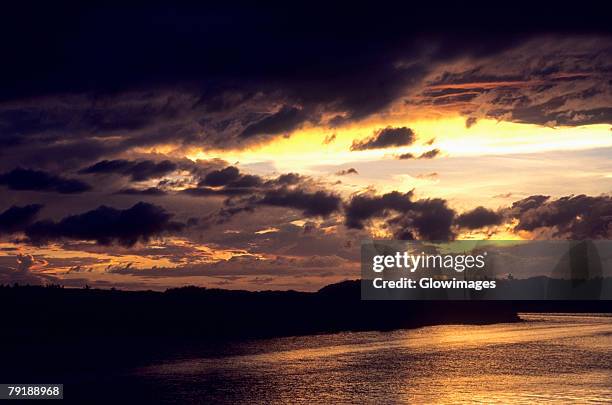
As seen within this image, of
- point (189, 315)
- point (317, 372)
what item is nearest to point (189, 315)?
point (189, 315)

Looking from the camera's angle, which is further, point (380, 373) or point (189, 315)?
point (189, 315)

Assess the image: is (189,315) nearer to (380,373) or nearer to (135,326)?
(135,326)

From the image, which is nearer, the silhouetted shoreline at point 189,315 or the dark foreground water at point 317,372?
the dark foreground water at point 317,372

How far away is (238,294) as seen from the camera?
187375 millimetres

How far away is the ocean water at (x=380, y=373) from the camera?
207ft

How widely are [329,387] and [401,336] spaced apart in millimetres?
72840

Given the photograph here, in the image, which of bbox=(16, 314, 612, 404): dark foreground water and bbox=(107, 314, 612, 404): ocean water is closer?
bbox=(16, 314, 612, 404): dark foreground water

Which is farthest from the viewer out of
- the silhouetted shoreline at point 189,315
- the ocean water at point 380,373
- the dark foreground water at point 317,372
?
the silhouetted shoreline at point 189,315

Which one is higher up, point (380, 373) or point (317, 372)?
point (317, 372)

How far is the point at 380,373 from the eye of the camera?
7994 centimetres

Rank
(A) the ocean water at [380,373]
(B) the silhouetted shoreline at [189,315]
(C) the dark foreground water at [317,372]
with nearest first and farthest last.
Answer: (C) the dark foreground water at [317,372] → (A) the ocean water at [380,373] → (B) the silhouetted shoreline at [189,315]

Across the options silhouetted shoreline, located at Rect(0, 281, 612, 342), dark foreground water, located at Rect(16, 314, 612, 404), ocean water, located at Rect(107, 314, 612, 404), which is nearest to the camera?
dark foreground water, located at Rect(16, 314, 612, 404)

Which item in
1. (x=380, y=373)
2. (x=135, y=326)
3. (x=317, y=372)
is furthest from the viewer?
(x=135, y=326)

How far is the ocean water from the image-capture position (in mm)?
63094
